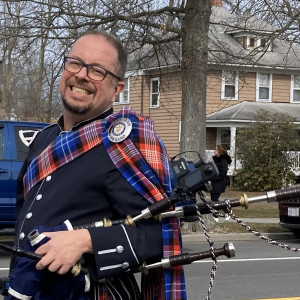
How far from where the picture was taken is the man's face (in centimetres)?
249

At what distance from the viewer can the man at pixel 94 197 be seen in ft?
7.25

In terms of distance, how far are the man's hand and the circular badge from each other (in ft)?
1.21

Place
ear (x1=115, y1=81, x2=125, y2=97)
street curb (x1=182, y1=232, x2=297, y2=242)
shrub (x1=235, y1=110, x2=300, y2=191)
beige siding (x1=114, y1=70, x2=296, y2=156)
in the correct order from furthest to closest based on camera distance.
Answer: beige siding (x1=114, y1=70, x2=296, y2=156) < shrub (x1=235, y1=110, x2=300, y2=191) < street curb (x1=182, y1=232, x2=297, y2=242) < ear (x1=115, y1=81, x2=125, y2=97)

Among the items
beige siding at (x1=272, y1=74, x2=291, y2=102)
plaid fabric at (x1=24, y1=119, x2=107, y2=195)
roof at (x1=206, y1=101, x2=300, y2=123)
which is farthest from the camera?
beige siding at (x1=272, y1=74, x2=291, y2=102)

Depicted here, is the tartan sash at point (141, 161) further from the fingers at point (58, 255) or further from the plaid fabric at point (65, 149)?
A: the fingers at point (58, 255)

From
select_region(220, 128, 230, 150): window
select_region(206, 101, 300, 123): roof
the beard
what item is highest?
select_region(206, 101, 300, 123): roof

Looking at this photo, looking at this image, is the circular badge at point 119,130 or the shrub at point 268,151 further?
the shrub at point 268,151

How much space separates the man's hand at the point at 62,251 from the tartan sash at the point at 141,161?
276 mm

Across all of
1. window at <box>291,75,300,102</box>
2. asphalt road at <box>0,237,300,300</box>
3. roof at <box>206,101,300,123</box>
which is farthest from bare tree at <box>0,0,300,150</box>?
window at <box>291,75,300,102</box>

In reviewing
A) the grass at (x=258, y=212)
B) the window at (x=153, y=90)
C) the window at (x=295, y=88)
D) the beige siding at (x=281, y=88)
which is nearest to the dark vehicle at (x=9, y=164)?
the grass at (x=258, y=212)

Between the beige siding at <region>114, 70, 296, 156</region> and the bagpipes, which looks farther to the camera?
the beige siding at <region>114, 70, 296, 156</region>

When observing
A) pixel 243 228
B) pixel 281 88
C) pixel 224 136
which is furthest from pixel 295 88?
pixel 243 228

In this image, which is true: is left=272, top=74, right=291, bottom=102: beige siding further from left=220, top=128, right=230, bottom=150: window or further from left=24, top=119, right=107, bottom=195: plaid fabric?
left=24, top=119, right=107, bottom=195: plaid fabric

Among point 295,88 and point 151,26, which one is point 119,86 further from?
point 295,88
